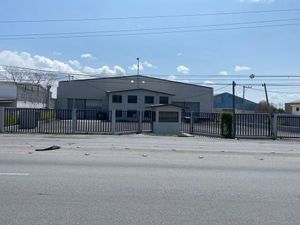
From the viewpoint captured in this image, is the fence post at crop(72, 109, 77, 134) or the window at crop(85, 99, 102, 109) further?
the window at crop(85, 99, 102, 109)

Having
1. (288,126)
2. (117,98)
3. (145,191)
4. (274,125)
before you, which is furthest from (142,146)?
(117,98)

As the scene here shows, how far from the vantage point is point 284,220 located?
573 cm

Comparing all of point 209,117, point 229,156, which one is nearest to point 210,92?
point 209,117

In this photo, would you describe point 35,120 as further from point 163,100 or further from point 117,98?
point 163,100

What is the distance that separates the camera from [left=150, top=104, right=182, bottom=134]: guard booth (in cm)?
3206

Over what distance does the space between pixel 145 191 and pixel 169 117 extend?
82.0 feet

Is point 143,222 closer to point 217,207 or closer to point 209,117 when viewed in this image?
point 217,207

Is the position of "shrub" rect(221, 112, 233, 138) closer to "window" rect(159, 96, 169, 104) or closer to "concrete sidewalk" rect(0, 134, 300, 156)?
"concrete sidewalk" rect(0, 134, 300, 156)

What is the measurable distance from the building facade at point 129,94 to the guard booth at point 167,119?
33834 mm

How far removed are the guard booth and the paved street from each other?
772 inches

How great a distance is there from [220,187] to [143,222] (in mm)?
2996

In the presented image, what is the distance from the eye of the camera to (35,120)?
29.1 meters

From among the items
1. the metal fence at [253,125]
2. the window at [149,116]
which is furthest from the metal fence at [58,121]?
the metal fence at [253,125]

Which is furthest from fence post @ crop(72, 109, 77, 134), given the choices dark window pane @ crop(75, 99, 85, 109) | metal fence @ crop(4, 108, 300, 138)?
dark window pane @ crop(75, 99, 85, 109)
